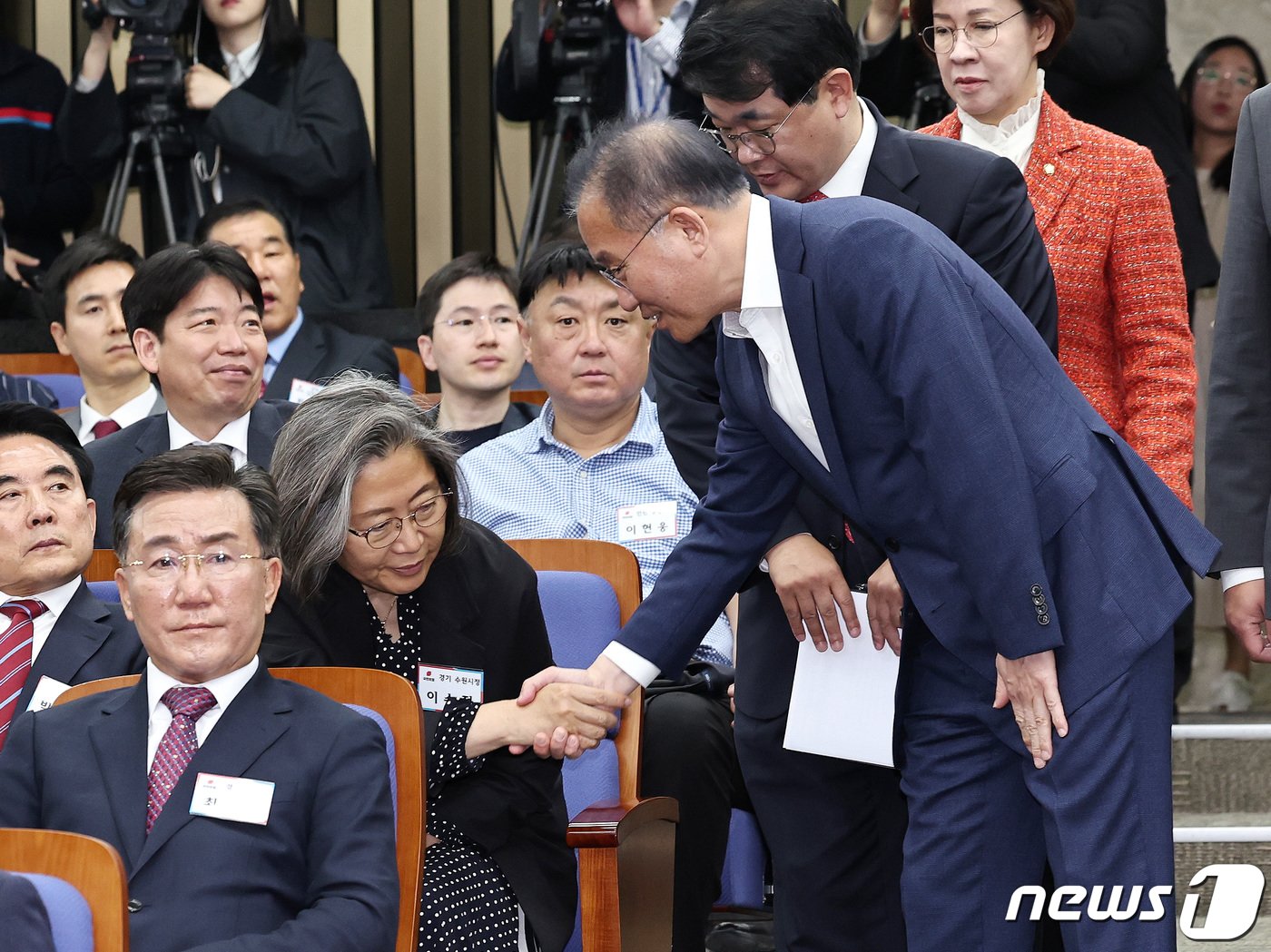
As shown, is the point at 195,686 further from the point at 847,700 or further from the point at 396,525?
the point at 847,700

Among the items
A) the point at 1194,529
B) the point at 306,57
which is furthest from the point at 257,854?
the point at 306,57

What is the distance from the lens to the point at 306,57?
4.38 meters

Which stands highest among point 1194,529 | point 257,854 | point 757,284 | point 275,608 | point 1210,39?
point 1210,39

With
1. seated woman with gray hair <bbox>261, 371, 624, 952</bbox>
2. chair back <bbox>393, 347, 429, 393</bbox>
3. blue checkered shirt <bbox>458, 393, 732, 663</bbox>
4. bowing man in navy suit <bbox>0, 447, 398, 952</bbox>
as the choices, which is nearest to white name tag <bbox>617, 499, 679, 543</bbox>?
blue checkered shirt <bbox>458, 393, 732, 663</bbox>

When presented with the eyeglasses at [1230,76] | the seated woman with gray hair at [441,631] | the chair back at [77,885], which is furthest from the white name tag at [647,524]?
the eyeglasses at [1230,76]

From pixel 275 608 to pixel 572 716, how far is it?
1.54 feet

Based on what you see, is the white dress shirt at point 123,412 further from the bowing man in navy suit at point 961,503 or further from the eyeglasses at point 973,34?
the bowing man in navy suit at point 961,503

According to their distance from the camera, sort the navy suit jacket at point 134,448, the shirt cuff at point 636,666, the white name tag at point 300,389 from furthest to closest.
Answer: the white name tag at point 300,389
the navy suit jacket at point 134,448
the shirt cuff at point 636,666

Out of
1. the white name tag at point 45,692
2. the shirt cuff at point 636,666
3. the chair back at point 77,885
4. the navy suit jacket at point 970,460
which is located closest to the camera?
the chair back at point 77,885

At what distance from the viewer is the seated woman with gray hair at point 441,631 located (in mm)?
2225

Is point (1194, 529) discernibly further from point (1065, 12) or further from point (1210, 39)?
point (1210, 39)

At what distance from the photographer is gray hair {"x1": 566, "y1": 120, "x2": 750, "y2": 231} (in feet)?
5.93

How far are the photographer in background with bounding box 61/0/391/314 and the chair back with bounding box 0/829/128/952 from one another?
286cm

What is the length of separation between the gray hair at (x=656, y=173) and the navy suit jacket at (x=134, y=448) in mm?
1378
